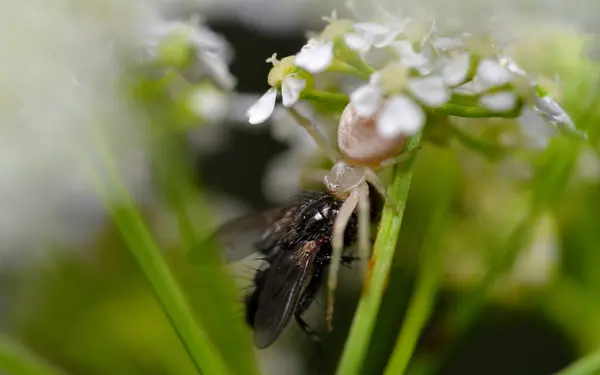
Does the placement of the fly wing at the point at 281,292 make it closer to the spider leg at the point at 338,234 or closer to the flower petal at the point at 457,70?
the spider leg at the point at 338,234

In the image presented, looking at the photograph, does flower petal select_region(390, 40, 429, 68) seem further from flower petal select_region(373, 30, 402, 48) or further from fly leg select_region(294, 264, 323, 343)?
fly leg select_region(294, 264, 323, 343)

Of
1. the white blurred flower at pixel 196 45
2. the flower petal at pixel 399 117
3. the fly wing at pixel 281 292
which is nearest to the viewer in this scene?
the flower petal at pixel 399 117

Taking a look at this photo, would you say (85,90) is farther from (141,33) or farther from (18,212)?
(18,212)

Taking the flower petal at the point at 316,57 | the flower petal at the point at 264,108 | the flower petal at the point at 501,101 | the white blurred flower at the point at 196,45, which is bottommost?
the flower petal at the point at 501,101

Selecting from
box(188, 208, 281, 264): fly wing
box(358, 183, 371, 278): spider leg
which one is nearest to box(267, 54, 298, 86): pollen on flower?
box(358, 183, 371, 278): spider leg

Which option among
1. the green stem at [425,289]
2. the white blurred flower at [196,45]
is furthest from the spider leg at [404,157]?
the white blurred flower at [196,45]

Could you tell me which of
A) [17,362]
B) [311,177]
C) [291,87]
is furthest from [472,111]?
[17,362]

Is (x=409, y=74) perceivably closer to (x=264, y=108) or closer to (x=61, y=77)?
(x=264, y=108)
